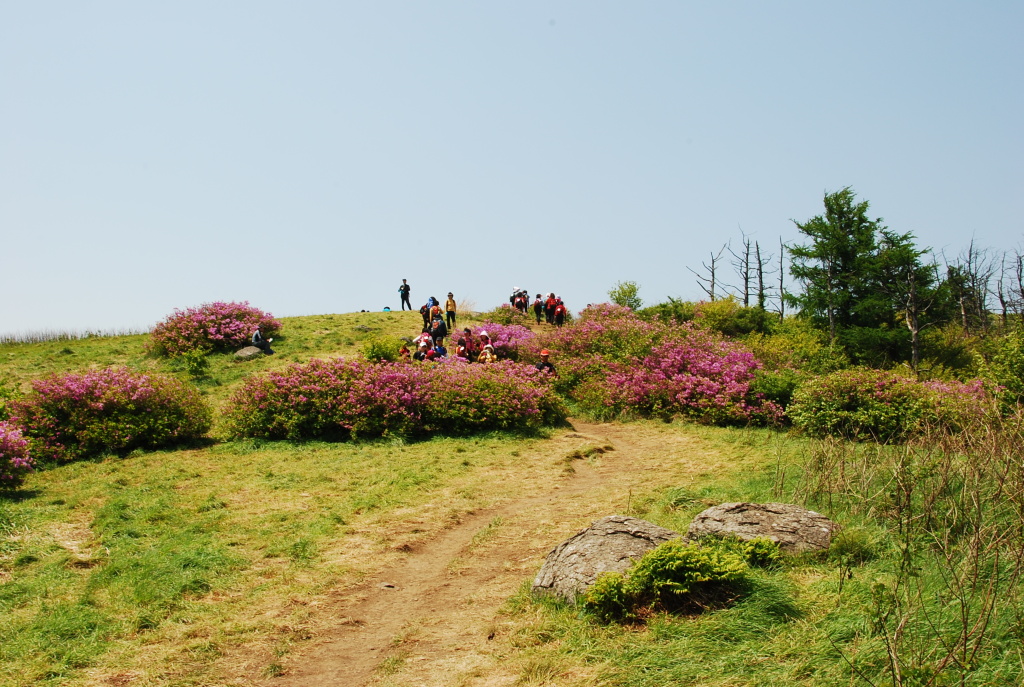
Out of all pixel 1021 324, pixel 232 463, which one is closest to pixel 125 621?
pixel 232 463

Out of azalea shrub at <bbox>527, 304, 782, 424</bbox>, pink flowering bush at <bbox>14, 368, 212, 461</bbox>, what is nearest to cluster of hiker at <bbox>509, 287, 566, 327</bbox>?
azalea shrub at <bbox>527, 304, 782, 424</bbox>

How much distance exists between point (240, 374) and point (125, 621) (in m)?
16.6

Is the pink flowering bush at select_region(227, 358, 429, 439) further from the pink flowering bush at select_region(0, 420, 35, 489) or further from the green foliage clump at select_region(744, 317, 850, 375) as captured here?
the green foliage clump at select_region(744, 317, 850, 375)

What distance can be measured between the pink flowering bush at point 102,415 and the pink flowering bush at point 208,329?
9.89m

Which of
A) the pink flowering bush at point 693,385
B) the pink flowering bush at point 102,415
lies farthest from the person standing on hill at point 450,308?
the pink flowering bush at point 102,415

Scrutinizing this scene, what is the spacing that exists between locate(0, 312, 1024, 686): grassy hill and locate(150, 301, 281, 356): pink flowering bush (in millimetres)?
11967

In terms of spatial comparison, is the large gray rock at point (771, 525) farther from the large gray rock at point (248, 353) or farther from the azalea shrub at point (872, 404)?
the large gray rock at point (248, 353)

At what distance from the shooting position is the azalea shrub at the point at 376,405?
15.8 metres

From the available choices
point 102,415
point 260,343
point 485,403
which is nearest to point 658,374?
point 485,403

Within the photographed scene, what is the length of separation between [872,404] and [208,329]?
71.6 ft

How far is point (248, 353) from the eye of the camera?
24.6 meters

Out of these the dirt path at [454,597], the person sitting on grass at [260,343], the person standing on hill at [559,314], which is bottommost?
the dirt path at [454,597]

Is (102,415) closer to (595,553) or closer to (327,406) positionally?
(327,406)

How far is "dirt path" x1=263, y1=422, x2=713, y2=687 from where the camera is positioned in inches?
221
